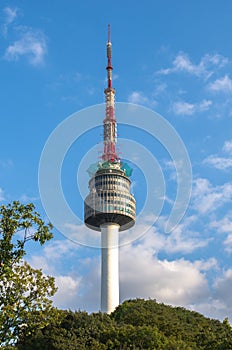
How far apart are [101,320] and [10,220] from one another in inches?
1952

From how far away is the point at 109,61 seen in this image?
161 m

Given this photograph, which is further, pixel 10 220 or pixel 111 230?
pixel 111 230

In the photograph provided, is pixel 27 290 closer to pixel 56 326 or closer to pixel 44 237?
pixel 44 237

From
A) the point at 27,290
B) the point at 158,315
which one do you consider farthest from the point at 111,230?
the point at 27,290

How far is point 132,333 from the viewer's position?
190ft

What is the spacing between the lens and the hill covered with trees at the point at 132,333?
56.5 m

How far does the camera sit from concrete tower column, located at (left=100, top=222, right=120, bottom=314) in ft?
449

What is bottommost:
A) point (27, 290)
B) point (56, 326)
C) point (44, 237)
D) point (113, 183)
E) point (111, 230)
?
point (27, 290)

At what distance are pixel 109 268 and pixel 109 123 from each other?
43.0 meters

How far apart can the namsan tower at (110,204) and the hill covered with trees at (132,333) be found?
165 feet

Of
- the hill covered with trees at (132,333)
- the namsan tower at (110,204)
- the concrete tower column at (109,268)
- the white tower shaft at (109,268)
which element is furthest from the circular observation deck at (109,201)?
the hill covered with trees at (132,333)

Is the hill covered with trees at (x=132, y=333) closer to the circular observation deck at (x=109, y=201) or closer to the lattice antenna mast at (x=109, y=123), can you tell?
the circular observation deck at (x=109, y=201)

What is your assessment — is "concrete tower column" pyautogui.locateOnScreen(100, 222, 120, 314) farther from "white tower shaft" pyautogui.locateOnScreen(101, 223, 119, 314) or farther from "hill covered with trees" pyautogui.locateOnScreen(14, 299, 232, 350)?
"hill covered with trees" pyautogui.locateOnScreen(14, 299, 232, 350)

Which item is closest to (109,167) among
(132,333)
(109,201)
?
(109,201)
